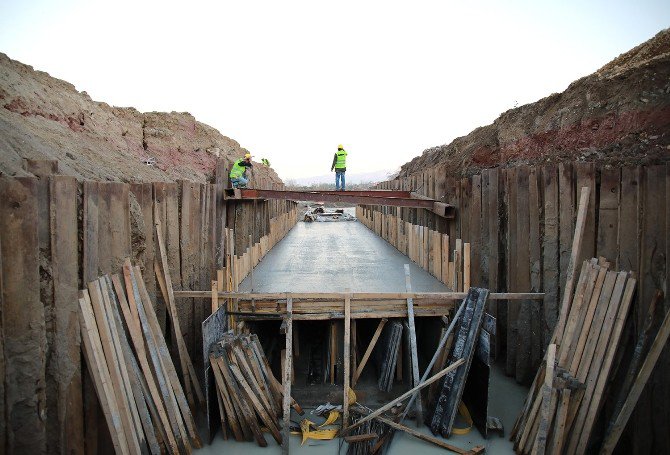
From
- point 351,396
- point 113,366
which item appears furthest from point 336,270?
point 113,366

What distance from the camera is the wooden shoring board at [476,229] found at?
8.33 m

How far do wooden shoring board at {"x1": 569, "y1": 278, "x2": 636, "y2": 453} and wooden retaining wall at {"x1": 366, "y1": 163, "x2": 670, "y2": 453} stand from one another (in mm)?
349

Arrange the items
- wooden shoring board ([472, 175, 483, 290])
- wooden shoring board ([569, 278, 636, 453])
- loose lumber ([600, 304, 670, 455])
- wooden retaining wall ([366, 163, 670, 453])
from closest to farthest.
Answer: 1. loose lumber ([600, 304, 670, 455])
2. wooden shoring board ([569, 278, 636, 453])
3. wooden retaining wall ([366, 163, 670, 453])
4. wooden shoring board ([472, 175, 483, 290])

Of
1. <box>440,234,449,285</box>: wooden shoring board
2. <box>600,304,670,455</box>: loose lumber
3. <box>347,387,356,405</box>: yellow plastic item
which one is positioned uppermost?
<box>440,234,449,285</box>: wooden shoring board

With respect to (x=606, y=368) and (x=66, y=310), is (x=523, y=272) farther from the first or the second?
(x=66, y=310)

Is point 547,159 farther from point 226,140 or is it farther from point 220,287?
point 226,140

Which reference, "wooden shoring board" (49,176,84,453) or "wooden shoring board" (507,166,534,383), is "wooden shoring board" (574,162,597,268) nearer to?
"wooden shoring board" (507,166,534,383)

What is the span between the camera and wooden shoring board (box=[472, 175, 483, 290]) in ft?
27.3

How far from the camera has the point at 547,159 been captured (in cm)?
1642

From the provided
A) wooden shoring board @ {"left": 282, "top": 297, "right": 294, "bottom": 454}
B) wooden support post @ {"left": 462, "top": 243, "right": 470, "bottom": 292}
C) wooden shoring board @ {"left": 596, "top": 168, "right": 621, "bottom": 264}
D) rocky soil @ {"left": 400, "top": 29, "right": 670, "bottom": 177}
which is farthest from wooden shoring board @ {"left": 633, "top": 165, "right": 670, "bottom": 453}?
rocky soil @ {"left": 400, "top": 29, "right": 670, "bottom": 177}

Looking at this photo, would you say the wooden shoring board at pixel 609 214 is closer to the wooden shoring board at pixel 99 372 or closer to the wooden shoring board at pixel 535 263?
the wooden shoring board at pixel 535 263

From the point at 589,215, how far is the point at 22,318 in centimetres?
686

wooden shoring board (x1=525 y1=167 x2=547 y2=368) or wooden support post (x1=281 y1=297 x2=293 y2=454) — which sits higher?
wooden shoring board (x1=525 y1=167 x2=547 y2=368)

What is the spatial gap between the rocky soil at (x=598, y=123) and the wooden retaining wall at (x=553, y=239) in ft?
19.2
